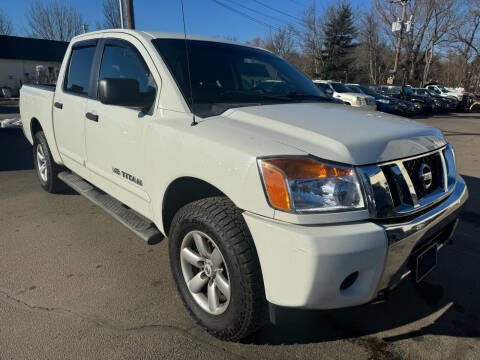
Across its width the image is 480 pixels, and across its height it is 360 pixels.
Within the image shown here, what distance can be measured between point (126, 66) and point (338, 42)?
4456 centimetres

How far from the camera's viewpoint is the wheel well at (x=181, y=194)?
2.22 metres

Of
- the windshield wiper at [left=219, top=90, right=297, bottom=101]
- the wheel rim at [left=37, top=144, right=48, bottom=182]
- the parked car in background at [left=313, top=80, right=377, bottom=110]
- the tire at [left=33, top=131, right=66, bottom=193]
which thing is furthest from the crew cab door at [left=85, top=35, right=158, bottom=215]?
the parked car in background at [left=313, top=80, right=377, bottom=110]

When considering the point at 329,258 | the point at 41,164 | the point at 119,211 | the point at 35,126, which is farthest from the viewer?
the point at 41,164

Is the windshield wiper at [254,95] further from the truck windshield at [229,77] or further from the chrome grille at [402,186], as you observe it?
the chrome grille at [402,186]

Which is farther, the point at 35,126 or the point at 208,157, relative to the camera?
the point at 35,126

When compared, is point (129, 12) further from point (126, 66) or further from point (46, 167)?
point (126, 66)

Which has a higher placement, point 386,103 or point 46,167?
point 386,103

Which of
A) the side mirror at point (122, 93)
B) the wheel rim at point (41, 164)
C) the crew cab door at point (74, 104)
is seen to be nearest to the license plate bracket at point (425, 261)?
the side mirror at point (122, 93)

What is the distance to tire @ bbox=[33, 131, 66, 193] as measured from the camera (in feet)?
14.4

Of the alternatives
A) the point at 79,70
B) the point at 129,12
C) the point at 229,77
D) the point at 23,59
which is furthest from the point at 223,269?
the point at 23,59

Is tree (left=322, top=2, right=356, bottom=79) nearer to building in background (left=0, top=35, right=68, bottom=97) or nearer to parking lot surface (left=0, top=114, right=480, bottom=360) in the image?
building in background (left=0, top=35, right=68, bottom=97)

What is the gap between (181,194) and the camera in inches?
93.8

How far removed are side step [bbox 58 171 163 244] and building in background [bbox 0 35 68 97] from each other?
1322 inches

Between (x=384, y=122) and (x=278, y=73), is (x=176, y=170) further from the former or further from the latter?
(x=278, y=73)
